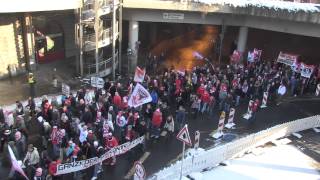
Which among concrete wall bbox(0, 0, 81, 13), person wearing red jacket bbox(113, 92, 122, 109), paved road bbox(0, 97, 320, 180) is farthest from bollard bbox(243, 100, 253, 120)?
concrete wall bbox(0, 0, 81, 13)

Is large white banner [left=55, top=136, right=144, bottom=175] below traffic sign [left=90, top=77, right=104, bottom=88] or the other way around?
below

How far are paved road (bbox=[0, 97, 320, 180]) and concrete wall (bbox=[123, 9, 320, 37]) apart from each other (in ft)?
18.3

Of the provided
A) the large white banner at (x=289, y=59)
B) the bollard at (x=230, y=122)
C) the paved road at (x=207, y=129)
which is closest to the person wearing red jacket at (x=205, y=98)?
the paved road at (x=207, y=129)

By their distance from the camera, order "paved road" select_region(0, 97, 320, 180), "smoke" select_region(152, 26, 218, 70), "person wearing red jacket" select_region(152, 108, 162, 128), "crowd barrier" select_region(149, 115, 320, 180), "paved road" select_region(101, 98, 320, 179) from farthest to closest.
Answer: "smoke" select_region(152, 26, 218, 70) → "person wearing red jacket" select_region(152, 108, 162, 128) → "paved road" select_region(101, 98, 320, 179) → "paved road" select_region(0, 97, 320, 180) → "crowd barrier" select_region(149, 115, 320, 180)

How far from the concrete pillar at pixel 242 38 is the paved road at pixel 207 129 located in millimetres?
8263

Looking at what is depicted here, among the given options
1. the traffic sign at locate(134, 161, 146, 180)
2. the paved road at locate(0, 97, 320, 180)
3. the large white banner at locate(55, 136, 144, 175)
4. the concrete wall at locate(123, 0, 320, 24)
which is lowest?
the paved road at locate(0, 97, 320, 180)

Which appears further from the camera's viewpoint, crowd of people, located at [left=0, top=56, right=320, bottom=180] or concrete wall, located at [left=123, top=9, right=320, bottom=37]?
concrete wall, located at [left=123, top=9, right=320, bottom=37]

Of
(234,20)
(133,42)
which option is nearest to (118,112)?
(133,42)

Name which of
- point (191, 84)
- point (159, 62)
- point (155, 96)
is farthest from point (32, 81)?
point (159, 62)

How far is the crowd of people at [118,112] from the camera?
1433 centimetres

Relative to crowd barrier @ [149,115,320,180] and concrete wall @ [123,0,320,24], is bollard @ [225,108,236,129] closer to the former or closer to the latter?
crowd barrier @ [149,115,320,180]

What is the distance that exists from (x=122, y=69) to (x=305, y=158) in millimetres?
14551

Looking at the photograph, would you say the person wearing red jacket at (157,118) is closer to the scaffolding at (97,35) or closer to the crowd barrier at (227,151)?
the crowd barrier at (227,151)

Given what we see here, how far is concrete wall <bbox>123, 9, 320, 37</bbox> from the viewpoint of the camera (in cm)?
2724
